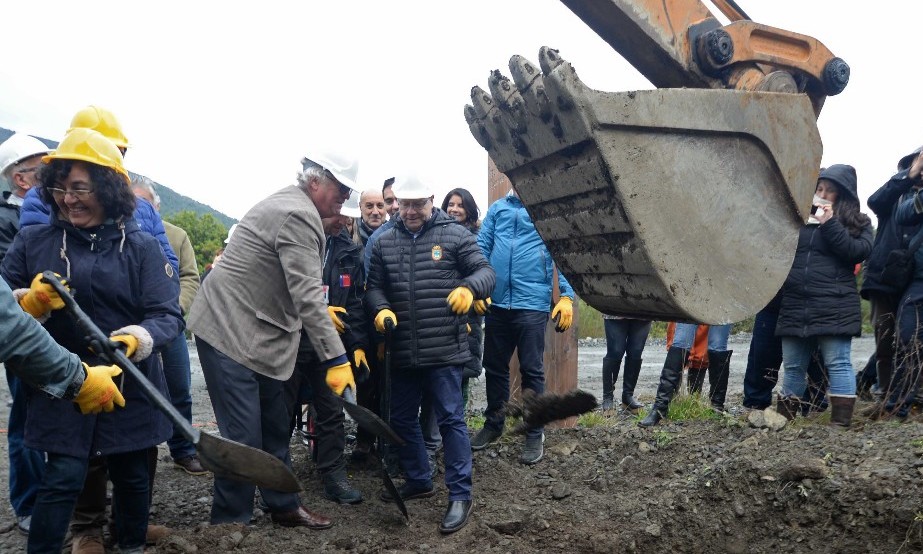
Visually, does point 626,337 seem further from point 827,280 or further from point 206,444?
point 206,444

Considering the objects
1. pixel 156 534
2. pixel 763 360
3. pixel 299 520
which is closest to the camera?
pixel 156 534

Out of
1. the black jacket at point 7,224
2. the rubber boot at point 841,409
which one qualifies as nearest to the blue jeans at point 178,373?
the black jacket at point 7,224

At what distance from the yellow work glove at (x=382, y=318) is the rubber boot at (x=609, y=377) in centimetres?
233

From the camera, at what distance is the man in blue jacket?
4.64m

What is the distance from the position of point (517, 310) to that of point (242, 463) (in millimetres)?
2213

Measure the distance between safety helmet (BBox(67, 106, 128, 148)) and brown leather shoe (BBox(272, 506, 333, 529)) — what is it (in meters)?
2.03

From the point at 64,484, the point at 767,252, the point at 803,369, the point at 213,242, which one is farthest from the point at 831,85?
the point at 213,242

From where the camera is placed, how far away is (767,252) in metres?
2.71

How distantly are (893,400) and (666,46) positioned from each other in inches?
121

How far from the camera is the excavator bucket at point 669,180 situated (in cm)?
245

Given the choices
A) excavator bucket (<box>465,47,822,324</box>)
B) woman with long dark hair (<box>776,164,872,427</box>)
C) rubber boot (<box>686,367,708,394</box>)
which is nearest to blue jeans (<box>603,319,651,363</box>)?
rubber boot (<box>686,367,708,394</box>)

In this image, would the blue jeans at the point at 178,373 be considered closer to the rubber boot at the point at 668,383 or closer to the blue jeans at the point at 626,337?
the rubber boot at the point at 668,383

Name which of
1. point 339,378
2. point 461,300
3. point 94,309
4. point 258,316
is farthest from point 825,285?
point 94,309

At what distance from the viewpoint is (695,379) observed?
5.44 meters
